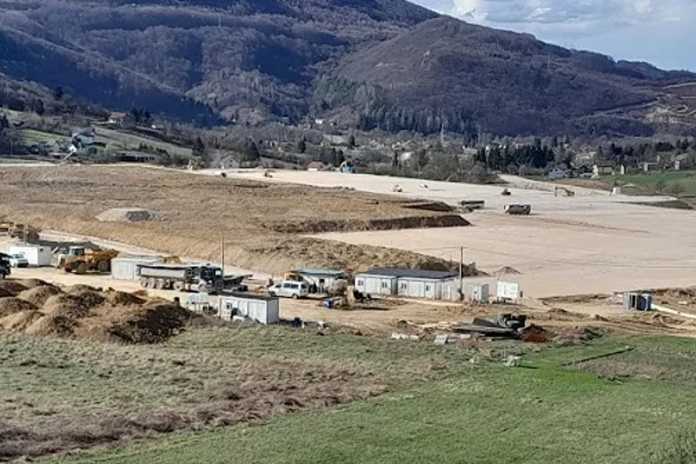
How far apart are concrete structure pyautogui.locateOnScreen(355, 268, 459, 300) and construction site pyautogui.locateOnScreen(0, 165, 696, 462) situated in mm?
67

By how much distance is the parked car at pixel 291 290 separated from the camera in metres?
35.9

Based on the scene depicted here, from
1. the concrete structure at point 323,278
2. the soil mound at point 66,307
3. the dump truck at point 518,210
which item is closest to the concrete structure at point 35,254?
the concrete structure at point 323,278

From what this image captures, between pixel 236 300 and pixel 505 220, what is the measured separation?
37.5m

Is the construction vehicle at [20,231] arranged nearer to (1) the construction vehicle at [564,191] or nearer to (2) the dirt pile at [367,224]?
(2) the dirt pile at [367,224]

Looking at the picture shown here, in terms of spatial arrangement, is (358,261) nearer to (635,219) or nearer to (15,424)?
(15,424)

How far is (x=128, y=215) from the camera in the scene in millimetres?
58156

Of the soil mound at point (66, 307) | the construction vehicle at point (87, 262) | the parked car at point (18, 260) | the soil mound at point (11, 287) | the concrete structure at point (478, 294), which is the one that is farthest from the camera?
the parked car at point (18, 260)

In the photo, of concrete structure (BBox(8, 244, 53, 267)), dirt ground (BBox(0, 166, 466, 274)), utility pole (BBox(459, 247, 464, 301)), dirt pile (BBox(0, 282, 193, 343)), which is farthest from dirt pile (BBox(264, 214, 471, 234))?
dirt pile (BBox(0, 282, 193, 343))

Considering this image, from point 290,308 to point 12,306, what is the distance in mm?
7702

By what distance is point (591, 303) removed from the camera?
36469 millimetres

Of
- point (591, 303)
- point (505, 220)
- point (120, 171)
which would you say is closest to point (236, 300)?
point (591, 303)

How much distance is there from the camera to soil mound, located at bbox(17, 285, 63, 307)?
100 ft

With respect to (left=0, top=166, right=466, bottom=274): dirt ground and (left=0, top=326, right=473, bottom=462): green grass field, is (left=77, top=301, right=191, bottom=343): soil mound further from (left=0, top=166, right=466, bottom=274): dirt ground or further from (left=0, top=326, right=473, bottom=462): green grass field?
(left=0, top=166, right=466, bottom=274): dirt ground

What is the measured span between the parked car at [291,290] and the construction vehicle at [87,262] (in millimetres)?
8518
